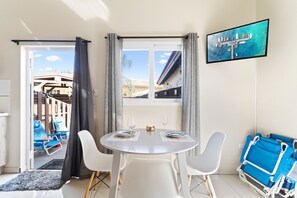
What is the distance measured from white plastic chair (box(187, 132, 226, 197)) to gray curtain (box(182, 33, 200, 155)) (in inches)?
22.7

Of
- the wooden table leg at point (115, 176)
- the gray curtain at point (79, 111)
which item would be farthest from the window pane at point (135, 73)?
the wooden table leg at point (115, 176)

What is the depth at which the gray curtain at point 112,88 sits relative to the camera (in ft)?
9.65

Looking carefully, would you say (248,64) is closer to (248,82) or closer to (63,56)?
(248,82)

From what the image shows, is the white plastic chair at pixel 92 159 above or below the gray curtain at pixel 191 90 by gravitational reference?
below

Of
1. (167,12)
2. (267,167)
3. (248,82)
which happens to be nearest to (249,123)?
(248,82)

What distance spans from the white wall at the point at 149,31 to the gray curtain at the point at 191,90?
20 centimetres

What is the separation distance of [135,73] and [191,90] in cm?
102

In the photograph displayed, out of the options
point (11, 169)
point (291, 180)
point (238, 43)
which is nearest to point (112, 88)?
point (238, 43)

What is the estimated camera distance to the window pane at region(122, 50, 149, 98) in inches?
126

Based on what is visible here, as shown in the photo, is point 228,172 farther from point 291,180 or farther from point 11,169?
point 11,169

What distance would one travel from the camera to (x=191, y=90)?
115 inches

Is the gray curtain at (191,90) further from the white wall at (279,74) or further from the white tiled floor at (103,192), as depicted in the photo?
the white wall at (279,74)

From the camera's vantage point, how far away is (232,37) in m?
2.75

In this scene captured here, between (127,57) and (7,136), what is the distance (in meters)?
2.44
